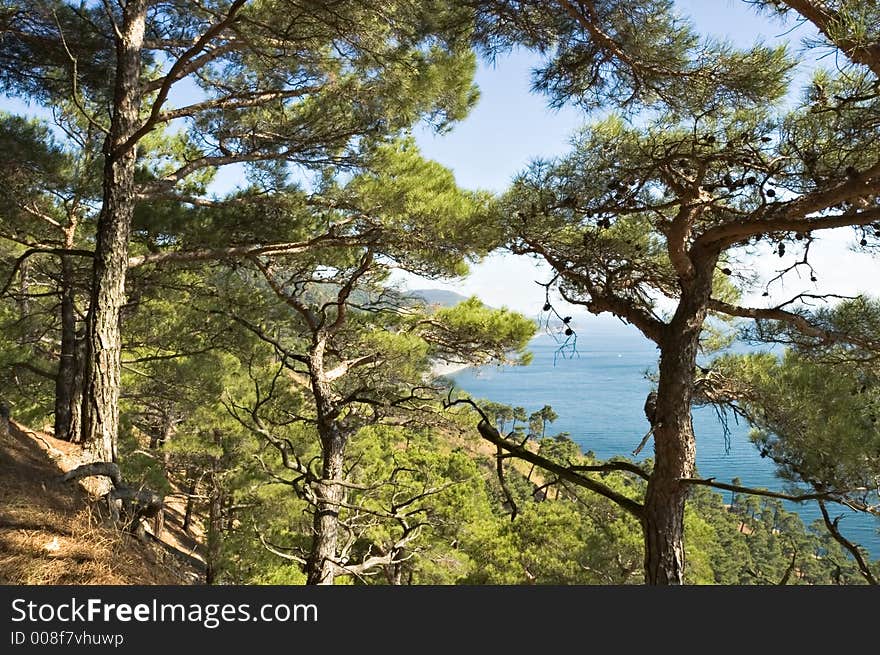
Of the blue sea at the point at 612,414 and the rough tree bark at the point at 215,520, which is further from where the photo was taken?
the blue sea at the point at 612,414

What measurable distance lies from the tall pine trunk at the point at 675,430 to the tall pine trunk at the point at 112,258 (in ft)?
9.47

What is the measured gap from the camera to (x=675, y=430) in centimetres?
249

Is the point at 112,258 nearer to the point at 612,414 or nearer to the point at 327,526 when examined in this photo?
the point at 327,526

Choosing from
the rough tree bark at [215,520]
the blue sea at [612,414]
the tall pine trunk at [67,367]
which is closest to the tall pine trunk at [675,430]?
the blue sea at [612,414]

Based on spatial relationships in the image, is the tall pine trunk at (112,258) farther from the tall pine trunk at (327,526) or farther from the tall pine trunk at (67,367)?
the tall pine trunk at (67,367)

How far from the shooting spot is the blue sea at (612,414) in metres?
24.7

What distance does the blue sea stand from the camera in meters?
24.7

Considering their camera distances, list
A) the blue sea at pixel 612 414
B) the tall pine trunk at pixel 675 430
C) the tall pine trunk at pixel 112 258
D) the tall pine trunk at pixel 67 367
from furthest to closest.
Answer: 1. the blue sea at pixel 612 414
2. the tall pine trunk at pixel 67 367
3. the tall pine trunk at pixel 112 258
4. the tall pine trunk at pixel 675 430

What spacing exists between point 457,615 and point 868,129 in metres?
2.53

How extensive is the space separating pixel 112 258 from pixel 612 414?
1720 inches

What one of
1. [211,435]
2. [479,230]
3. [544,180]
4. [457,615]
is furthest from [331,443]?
[211,435]

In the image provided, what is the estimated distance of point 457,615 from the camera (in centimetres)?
135

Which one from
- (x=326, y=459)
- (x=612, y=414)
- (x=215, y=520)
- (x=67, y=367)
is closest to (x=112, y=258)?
(x=326, y=459)

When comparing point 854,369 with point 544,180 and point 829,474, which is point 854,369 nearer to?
point 829,474
